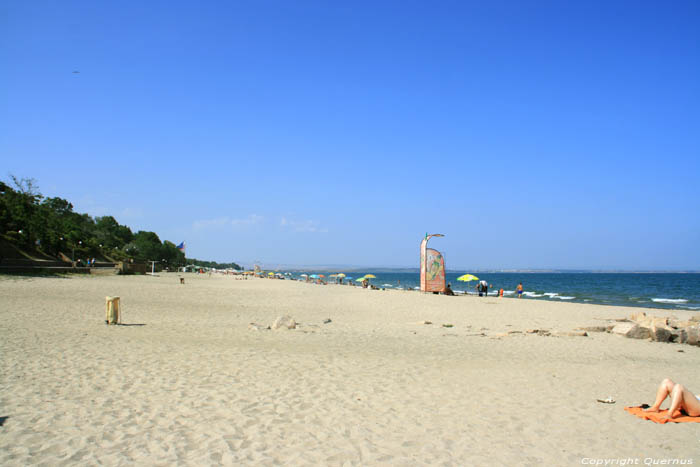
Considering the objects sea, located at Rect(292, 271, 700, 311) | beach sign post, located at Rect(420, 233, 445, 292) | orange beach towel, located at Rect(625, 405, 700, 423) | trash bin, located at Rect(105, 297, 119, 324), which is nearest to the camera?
orange beach towel, located at Rect(625, 405, 700, 423)

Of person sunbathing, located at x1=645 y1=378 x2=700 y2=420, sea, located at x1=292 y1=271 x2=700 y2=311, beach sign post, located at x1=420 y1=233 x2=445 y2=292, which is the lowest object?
sea, located at x1=292 y1=271 x2=700 y2=311

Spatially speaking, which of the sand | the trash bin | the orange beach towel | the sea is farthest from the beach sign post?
the orange beach towel

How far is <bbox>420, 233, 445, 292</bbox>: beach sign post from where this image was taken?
101 ft

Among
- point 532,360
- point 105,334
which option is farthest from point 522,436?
point 105,334

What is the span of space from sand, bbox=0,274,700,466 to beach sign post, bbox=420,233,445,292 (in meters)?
18.0

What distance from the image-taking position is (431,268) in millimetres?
31469

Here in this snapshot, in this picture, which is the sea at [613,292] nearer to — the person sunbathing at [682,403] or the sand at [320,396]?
the sand at [320,396]

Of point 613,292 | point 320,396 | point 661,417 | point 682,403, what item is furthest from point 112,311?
point 613,292

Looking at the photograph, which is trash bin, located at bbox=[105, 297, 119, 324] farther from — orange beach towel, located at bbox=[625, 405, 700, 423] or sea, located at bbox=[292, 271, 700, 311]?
sea, located at bbox=[292, 271, 700, 311]

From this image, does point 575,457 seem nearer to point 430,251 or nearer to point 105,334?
point 105,334

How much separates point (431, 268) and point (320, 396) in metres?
25.9

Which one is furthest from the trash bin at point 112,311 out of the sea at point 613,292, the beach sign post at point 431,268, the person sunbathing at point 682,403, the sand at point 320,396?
the sea at point 613,292

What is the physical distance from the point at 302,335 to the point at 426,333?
3.90 meters

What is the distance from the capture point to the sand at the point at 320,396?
4512 mm
